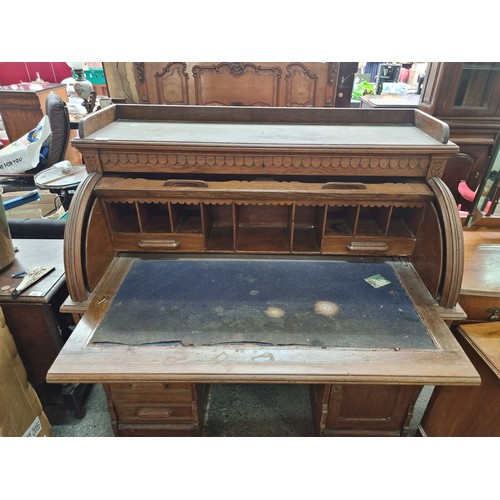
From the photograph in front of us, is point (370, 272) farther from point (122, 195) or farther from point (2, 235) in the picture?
point (2, 235)

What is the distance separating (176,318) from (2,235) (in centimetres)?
94

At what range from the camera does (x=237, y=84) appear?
2.67 m

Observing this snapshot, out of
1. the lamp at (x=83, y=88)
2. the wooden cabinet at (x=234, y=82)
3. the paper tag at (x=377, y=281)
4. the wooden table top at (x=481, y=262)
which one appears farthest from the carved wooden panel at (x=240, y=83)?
the paper tag at (x=377, y=281)

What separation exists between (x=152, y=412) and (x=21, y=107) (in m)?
5.09

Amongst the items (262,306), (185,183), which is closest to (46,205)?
(185,183)

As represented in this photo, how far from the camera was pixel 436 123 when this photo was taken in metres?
1.31

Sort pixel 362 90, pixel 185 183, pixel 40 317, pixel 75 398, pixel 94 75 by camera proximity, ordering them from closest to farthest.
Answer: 1. pixel 185 183
2. pixel 40 317
3. pixel 75 398
4. pixel 362 90
5. pixel 94 75

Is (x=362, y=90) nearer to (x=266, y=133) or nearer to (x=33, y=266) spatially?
(x=266, y=133)

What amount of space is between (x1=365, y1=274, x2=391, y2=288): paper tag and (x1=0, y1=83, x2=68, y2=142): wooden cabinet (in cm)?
510

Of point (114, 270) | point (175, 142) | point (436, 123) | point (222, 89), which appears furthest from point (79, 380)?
point (222, 89)

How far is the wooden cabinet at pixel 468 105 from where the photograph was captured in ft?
8.50

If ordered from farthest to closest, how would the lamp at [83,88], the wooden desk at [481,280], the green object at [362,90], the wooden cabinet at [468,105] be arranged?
the green object at [362,90] → the lamp at [83,88] → the wooden cabinet at [468,105] → the wooden desk at [481,280]

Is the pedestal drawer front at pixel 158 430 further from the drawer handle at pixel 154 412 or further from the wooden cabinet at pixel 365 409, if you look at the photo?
the wooden cabinet at pixel 365 409

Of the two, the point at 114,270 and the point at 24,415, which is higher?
the point at 114,270
